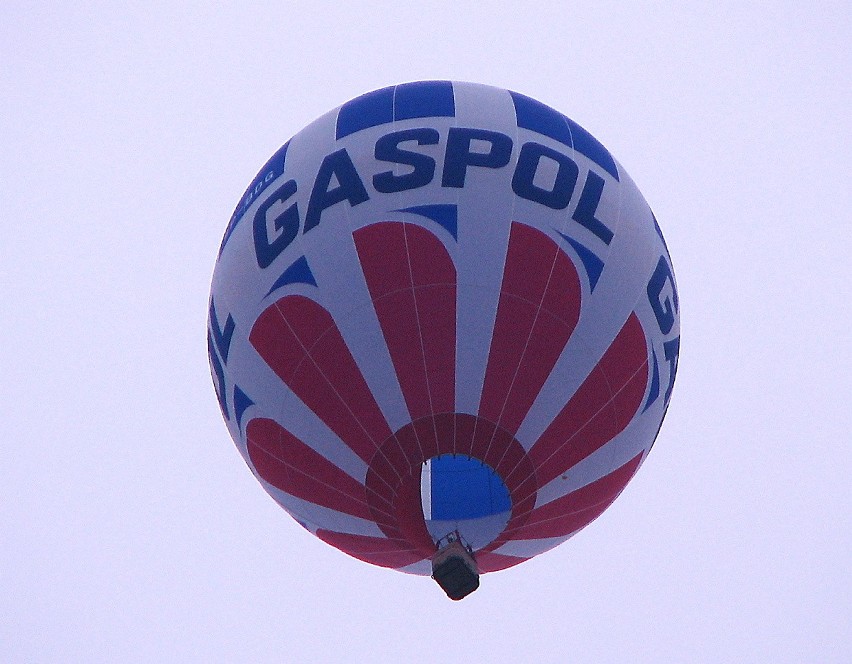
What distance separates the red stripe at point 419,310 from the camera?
1062cm

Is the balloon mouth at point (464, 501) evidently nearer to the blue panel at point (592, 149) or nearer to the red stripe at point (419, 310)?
the red stripe at point (419, 310)

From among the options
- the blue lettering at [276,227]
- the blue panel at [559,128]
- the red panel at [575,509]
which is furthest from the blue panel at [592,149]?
the red panel at [575,509]

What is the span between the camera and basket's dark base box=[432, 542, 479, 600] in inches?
431

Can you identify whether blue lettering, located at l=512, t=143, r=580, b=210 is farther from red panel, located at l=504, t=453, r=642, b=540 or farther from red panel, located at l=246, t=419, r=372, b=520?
red panel, located at l=246, t=419, r=372, b=520

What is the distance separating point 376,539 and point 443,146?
12.8 feet

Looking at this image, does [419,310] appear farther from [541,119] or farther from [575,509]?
[575,509]

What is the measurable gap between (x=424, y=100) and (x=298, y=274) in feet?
6.96

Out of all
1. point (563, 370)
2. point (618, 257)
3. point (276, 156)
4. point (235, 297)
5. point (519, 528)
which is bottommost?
point (519, 528)

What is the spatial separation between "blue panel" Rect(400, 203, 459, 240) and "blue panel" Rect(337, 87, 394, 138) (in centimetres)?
114

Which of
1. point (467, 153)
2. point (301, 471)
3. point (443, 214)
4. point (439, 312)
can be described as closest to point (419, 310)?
point (439, 312)

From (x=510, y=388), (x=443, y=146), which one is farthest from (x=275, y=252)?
(x=510, y=388)

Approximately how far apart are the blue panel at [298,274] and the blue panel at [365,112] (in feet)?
4.44

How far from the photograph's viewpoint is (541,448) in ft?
36.2

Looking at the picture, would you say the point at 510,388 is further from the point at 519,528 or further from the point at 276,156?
the point at 276,156
